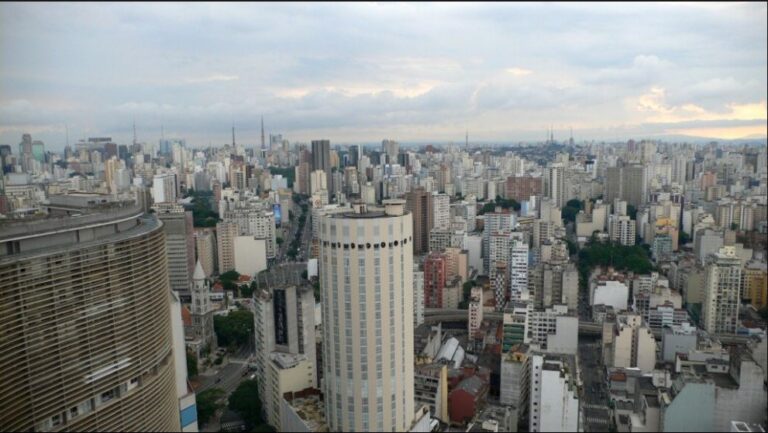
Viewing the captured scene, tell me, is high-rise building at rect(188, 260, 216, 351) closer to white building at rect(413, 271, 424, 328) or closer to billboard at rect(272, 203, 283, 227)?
white building at rect(413, 271, 424, 328)

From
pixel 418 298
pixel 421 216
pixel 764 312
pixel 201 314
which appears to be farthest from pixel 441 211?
pixel 764 312

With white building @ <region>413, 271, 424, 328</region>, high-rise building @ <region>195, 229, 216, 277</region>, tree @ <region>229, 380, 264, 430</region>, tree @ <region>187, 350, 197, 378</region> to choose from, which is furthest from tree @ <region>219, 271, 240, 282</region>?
tree @ <region>229, 380, 264, 430</region>

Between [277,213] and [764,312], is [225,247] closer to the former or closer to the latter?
[277,213]

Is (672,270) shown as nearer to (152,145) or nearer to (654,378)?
(654,378)

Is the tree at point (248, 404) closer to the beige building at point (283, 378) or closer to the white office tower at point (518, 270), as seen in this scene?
the beige building at point (283, 378)

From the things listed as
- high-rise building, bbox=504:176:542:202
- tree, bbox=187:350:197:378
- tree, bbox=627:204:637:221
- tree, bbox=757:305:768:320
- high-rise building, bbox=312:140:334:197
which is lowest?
tree, bbox=187:350:197:378

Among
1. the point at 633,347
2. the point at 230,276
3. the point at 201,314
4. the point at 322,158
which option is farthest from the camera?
the point at 322,158

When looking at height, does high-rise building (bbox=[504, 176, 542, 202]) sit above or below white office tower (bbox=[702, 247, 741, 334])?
above
